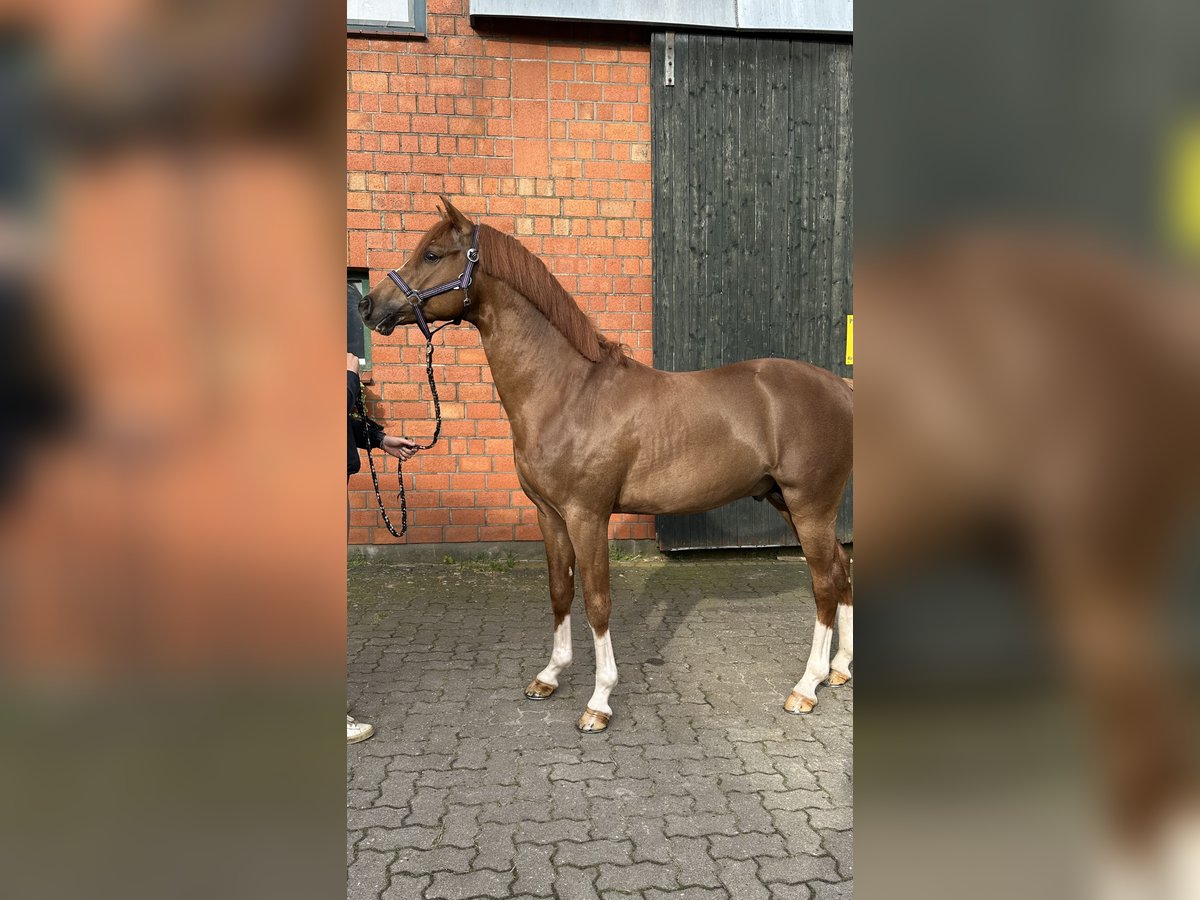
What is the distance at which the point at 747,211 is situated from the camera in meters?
6.09

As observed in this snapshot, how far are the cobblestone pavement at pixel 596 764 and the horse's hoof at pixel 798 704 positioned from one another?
50 millimetres

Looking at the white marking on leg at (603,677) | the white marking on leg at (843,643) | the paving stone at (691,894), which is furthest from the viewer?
the white marking on leg at (843,643)

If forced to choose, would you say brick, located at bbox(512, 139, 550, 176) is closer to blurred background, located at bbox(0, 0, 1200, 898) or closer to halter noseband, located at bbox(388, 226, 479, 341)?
halter noseband, located at bbox(388, 226, 479, 341)

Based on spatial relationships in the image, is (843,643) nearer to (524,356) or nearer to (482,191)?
(524,356)

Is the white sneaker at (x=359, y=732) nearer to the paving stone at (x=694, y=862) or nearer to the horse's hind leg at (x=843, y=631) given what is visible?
the paving stone at (x=694, y=862)

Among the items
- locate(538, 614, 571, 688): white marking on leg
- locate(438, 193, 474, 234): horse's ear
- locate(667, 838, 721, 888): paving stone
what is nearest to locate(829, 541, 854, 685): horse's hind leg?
locate(538, 614, 571, 688): white marking on leg

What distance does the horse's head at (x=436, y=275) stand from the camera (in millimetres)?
3229

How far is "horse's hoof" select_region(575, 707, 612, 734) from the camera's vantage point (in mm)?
3057

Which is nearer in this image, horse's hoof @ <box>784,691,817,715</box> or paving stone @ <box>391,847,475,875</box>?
paving stone @ <box>391,847,475,875</box>

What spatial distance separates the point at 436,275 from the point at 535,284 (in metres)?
0.40

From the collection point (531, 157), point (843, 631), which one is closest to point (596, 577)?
point (843, 631)
